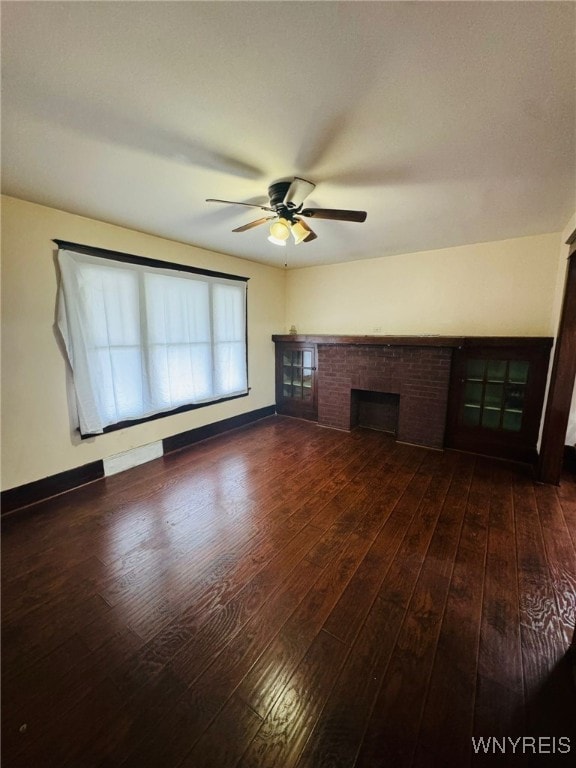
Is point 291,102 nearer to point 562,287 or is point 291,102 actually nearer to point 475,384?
point 562,287

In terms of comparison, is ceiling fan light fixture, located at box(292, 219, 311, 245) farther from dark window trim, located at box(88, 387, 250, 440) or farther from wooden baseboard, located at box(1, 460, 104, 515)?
wooden baseboard, located at box(1, 460, 104, 515)

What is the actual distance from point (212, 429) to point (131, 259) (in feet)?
7.35

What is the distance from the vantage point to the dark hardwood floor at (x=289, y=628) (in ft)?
3.47

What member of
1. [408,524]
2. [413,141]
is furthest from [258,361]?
[413,141]

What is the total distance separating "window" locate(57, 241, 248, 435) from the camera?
262 centimetres

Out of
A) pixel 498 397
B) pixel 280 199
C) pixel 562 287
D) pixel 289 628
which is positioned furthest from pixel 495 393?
pixel 289 628

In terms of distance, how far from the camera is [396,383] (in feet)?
12.5

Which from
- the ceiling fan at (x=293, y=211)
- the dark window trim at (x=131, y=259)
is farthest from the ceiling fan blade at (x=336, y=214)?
the dark window trim at (x=131, y=259)

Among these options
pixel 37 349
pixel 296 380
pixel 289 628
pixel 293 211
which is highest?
pixel 293 211

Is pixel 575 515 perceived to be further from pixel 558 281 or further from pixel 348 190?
pixel 348 190

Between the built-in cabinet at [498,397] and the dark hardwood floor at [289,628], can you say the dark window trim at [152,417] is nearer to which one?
the dark hardwood floor at [289,628]

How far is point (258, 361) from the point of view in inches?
184

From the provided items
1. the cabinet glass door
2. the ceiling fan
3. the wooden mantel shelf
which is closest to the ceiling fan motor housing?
the ceiling fan

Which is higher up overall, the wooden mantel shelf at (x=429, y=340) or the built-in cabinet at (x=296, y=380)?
the wooden mantel shelf at (x=429, y=340)
